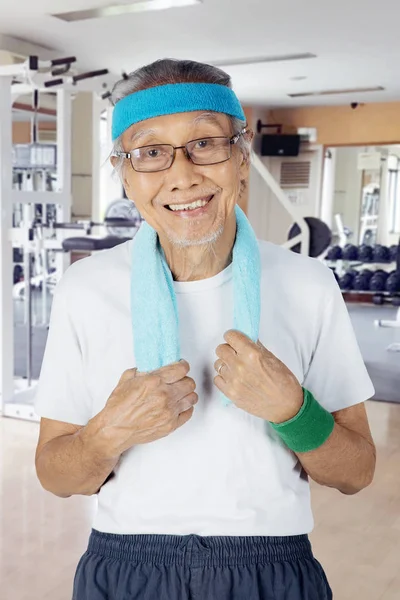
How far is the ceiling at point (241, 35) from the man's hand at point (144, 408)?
3.65m

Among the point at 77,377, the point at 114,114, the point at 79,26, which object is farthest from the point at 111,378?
the point at 79,26

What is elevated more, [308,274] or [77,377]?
[308,274]

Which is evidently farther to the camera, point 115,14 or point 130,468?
point 115,14

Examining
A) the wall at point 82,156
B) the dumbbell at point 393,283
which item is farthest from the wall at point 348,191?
the wall at point 82,156

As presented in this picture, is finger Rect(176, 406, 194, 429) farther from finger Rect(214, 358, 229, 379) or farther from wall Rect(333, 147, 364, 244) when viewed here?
wall Rect(333, 147, 364, 244)

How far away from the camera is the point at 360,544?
2.31 meters

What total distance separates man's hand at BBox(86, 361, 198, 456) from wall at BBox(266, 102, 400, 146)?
774 centimetres

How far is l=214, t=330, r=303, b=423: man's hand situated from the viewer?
80 centimetres

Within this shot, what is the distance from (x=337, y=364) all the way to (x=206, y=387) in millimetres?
185

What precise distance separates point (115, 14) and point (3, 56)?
3.22 feet

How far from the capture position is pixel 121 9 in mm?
4172

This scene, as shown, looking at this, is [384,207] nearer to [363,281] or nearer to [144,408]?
[363,281]

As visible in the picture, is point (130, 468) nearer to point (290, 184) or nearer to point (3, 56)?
point (3, 56)

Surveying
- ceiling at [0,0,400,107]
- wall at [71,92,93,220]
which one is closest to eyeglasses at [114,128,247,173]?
ceiling at [0,0,400,107]
